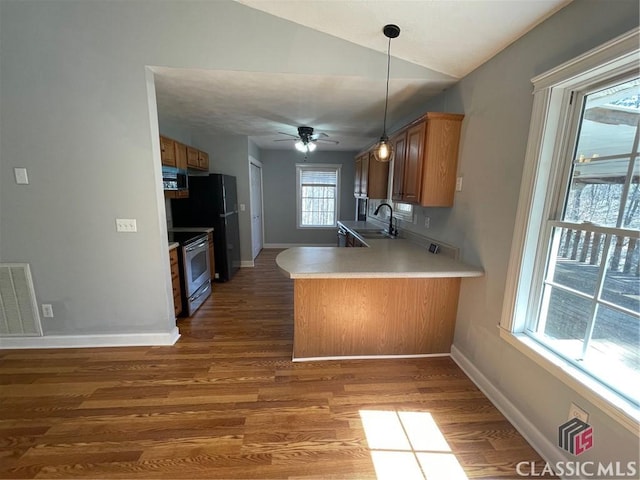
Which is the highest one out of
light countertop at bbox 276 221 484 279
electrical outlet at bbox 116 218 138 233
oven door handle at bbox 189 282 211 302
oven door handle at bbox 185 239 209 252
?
electrical outlet at bbox 116 218 138 233

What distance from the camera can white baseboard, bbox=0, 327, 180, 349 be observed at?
233 cm

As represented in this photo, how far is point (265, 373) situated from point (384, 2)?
2.73 meters

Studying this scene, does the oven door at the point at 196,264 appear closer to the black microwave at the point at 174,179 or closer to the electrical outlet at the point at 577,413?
the black microwave at the point at 174,179

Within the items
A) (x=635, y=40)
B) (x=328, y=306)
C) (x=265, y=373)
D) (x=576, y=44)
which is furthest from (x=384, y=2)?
(x=265, y=373)

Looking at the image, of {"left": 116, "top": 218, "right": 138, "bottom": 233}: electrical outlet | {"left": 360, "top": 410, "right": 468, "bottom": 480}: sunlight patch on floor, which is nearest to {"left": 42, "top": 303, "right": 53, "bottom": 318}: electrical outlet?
{"left": 116, "top": 218, "right": 138, "bottom": 233}: electrical outlet

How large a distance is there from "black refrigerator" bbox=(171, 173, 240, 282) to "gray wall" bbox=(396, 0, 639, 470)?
306cm

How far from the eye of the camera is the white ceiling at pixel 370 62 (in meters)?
1.57

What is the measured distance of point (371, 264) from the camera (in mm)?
2096

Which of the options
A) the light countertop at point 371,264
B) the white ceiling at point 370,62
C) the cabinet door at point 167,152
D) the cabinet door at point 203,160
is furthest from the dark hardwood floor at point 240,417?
the cabinet door at point 203,160

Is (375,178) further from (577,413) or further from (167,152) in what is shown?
(577,413)

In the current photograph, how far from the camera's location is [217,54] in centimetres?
200

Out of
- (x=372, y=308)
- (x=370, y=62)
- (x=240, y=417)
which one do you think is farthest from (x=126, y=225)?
(x=370, y=62)

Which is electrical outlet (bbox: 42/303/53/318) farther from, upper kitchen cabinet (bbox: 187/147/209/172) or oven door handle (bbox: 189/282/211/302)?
upper kitchen cabinet (bbox: 187/147/209/172)

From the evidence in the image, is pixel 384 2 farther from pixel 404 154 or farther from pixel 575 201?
pixel 575 201
